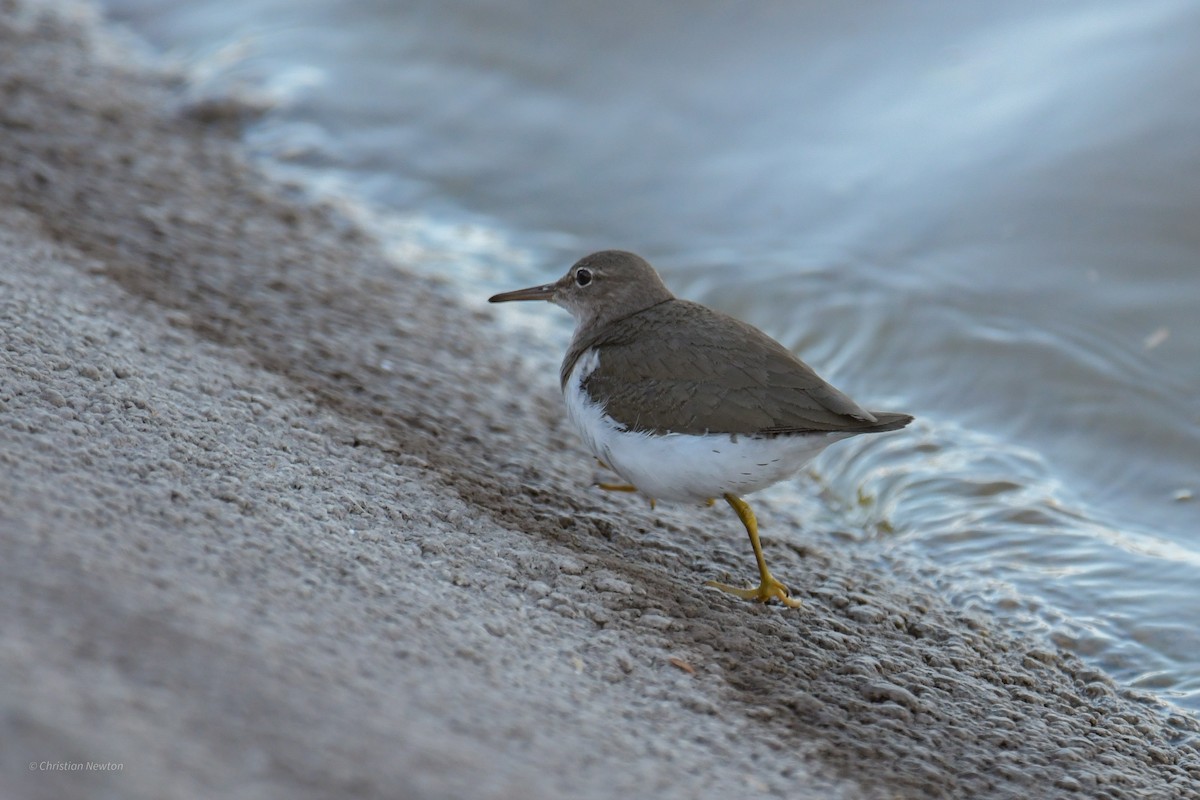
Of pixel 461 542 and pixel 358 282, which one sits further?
pixel 358 282

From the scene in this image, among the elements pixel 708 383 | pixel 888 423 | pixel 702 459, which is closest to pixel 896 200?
pixel 708 383

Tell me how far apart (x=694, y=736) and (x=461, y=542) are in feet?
4.00

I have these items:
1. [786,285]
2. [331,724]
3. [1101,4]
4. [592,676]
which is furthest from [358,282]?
[1101,4]

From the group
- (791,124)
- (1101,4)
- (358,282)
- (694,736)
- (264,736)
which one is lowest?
(264,736)

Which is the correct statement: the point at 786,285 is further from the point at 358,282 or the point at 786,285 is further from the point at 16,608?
the point at 16,608

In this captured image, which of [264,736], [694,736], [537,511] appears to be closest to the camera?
[264,736]

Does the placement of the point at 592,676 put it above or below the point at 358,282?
below

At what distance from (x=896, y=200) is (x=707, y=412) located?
4.48 meters

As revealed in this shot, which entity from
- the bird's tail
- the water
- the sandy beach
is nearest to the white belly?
the bird's tail

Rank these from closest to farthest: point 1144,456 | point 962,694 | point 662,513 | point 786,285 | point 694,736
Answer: point 694,736 → point 962,694 → point 662,513 → point 1144,456 → point 786,285

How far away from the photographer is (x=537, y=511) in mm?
5164

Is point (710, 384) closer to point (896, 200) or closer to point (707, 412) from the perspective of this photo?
point (707, 412)

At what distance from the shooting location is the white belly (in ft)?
15.8

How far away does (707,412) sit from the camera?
16.1 ft
